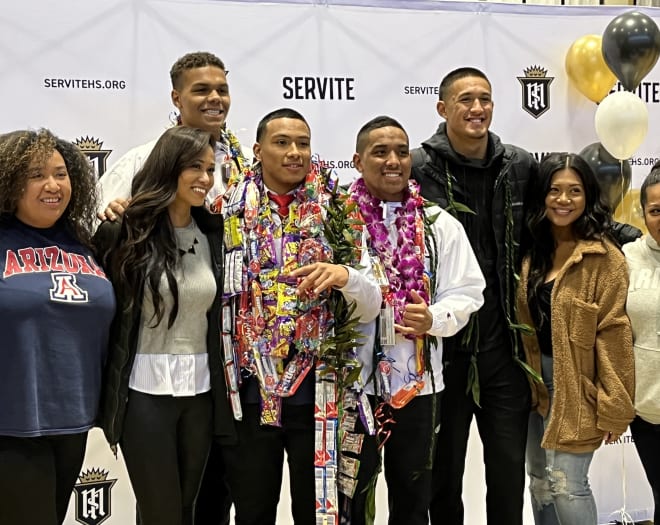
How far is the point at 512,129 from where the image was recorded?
4105mm

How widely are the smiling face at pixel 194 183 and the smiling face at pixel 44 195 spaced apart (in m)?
0.34

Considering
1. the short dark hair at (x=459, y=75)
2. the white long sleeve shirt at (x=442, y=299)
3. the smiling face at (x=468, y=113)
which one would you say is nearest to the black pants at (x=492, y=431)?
the white long sleeve shirt at (x=442, y=299)

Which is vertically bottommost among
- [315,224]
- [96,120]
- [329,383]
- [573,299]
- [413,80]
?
[329,383]

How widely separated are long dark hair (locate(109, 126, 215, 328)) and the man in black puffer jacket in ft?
3.13

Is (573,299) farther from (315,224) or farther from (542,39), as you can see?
(542,39)

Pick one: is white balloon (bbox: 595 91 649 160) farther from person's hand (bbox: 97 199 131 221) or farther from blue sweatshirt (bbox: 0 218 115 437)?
blue sweatshirt (bbox: 0 218 115 437)

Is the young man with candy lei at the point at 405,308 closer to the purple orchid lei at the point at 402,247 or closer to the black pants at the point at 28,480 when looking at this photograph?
the purple orchid lei at the point at 402,247

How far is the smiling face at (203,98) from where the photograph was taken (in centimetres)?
305

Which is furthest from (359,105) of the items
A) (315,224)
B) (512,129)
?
(315,224)

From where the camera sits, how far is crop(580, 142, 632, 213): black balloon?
392cm

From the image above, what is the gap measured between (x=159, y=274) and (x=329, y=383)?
2.13 feet

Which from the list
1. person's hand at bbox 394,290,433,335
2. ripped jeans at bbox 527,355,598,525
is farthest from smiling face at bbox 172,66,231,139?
ripped jeans at bbox 527,355,598,525

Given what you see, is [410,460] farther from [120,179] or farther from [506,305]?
Answer: [120,179]

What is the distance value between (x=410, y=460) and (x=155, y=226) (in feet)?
3.89
